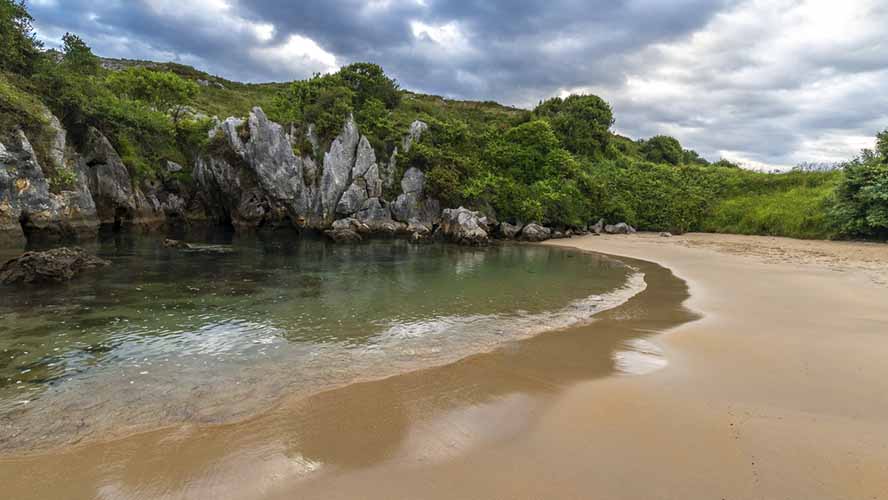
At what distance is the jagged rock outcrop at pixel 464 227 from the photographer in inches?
1191

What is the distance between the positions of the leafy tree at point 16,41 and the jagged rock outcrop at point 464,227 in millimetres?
28635

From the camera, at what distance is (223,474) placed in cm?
409

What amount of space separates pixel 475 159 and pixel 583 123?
24.0 metres

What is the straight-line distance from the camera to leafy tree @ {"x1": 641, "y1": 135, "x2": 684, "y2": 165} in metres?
60.8

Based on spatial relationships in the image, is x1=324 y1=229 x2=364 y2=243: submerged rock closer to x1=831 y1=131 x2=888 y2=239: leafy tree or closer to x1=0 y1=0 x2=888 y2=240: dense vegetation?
x1=0 y1=0 x2=888 y2=240: dense vegetation

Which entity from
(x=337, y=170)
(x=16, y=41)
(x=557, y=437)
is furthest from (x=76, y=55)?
(x=557, y=437)

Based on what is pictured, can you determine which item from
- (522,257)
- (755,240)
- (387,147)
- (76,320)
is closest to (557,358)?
(76,320)

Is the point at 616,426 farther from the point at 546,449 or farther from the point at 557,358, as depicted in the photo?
the point at 557,358

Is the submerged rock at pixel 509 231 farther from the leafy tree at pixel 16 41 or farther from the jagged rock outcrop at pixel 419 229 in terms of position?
the leafy tree at pixel 16 41

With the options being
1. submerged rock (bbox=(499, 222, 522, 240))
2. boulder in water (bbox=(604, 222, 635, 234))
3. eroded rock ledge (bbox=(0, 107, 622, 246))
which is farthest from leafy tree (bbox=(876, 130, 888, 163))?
submerged rock (bbox=(499, 222, 522, 240))

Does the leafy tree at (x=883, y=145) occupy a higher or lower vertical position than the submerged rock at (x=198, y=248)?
higher

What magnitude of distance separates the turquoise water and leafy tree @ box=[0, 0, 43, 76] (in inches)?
607

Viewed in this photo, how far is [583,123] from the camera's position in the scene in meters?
55.6

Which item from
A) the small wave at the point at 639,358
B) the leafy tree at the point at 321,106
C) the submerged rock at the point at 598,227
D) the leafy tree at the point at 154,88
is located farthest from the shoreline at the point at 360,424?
the leafy tree at the point at 154,88
